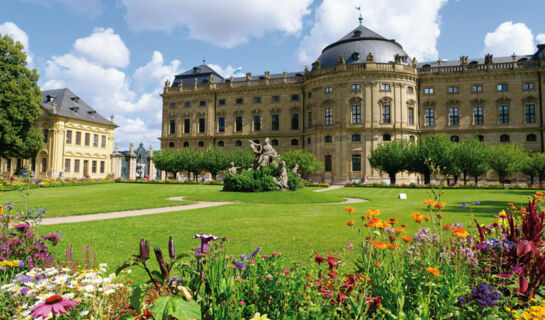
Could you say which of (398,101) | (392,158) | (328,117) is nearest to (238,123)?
(328,117)

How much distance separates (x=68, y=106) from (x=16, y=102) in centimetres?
1830

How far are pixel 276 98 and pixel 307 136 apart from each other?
9.58 metres

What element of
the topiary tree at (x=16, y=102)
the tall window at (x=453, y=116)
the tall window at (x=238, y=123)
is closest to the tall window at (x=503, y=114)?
the tall window at (x=453, y=116)

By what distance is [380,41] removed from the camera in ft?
168

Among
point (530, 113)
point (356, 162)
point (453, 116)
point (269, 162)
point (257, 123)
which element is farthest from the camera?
point (257, 123)

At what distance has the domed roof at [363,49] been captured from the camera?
50312 mm

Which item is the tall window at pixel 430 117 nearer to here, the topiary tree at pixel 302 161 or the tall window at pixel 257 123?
the topiary tree at pixel 302 161

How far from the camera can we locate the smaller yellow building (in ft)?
163

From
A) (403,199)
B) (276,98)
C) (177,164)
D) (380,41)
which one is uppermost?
(380,41)

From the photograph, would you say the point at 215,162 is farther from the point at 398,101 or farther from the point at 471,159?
the point at 471,159

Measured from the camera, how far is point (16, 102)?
3638cm

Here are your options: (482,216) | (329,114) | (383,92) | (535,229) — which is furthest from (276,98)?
(535,229)

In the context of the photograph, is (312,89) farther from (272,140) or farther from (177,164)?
(177,164)

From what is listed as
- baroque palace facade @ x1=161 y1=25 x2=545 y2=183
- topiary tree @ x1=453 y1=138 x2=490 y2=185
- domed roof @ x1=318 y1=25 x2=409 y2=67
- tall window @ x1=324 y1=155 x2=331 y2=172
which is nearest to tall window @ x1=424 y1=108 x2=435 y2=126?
baroque palace facade @ x1=161 y1=25 x2=545 y2=183
